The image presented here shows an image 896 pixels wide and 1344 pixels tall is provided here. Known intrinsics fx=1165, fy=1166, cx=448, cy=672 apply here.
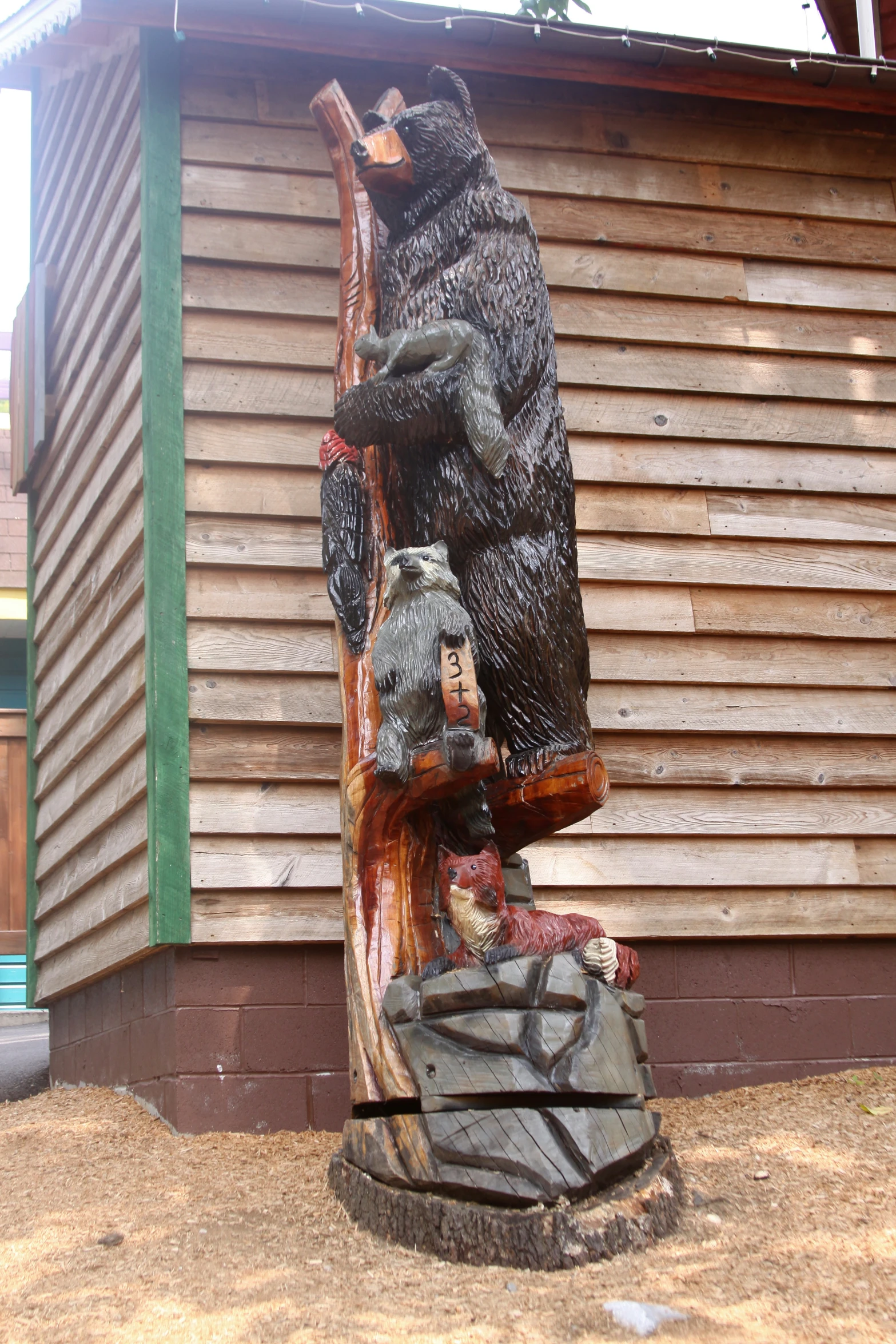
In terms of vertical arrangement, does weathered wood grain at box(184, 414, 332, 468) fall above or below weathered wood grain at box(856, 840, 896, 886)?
above

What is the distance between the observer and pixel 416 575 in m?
2.80

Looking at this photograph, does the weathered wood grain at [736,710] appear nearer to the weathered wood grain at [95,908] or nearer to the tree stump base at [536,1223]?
the weathered wood grain at [95,908]

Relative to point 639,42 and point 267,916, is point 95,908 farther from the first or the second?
point 639,42

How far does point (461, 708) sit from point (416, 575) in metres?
0.40

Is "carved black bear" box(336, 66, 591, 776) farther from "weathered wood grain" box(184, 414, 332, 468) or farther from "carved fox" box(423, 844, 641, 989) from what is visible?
"weathered wood grain" box(184, 414, 332, 468)

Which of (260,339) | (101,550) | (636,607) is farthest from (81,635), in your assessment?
(636,607)

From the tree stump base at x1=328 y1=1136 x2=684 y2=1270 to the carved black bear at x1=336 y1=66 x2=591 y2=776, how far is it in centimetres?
100

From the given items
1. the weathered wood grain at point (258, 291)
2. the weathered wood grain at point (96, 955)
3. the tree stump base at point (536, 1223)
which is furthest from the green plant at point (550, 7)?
the tree stump base at point (536, 1223)

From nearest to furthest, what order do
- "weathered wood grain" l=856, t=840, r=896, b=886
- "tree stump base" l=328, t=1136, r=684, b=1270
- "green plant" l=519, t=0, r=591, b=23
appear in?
"tree stump base" l=328, t=1136, r=684, b=1270
"weathered wood grain" l=856, t=840, r=896, b=886
"green plant" l=519, t=0, r=591, b=23

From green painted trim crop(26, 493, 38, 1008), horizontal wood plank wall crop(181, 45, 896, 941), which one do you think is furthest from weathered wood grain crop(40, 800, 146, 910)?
horizontal wood plank wall crop(181, 45, 896, 941)

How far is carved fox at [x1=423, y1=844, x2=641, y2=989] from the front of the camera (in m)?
2.59

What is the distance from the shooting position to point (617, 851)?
4.24m

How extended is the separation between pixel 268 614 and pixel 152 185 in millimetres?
1699

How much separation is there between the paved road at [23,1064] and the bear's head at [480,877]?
322cm
